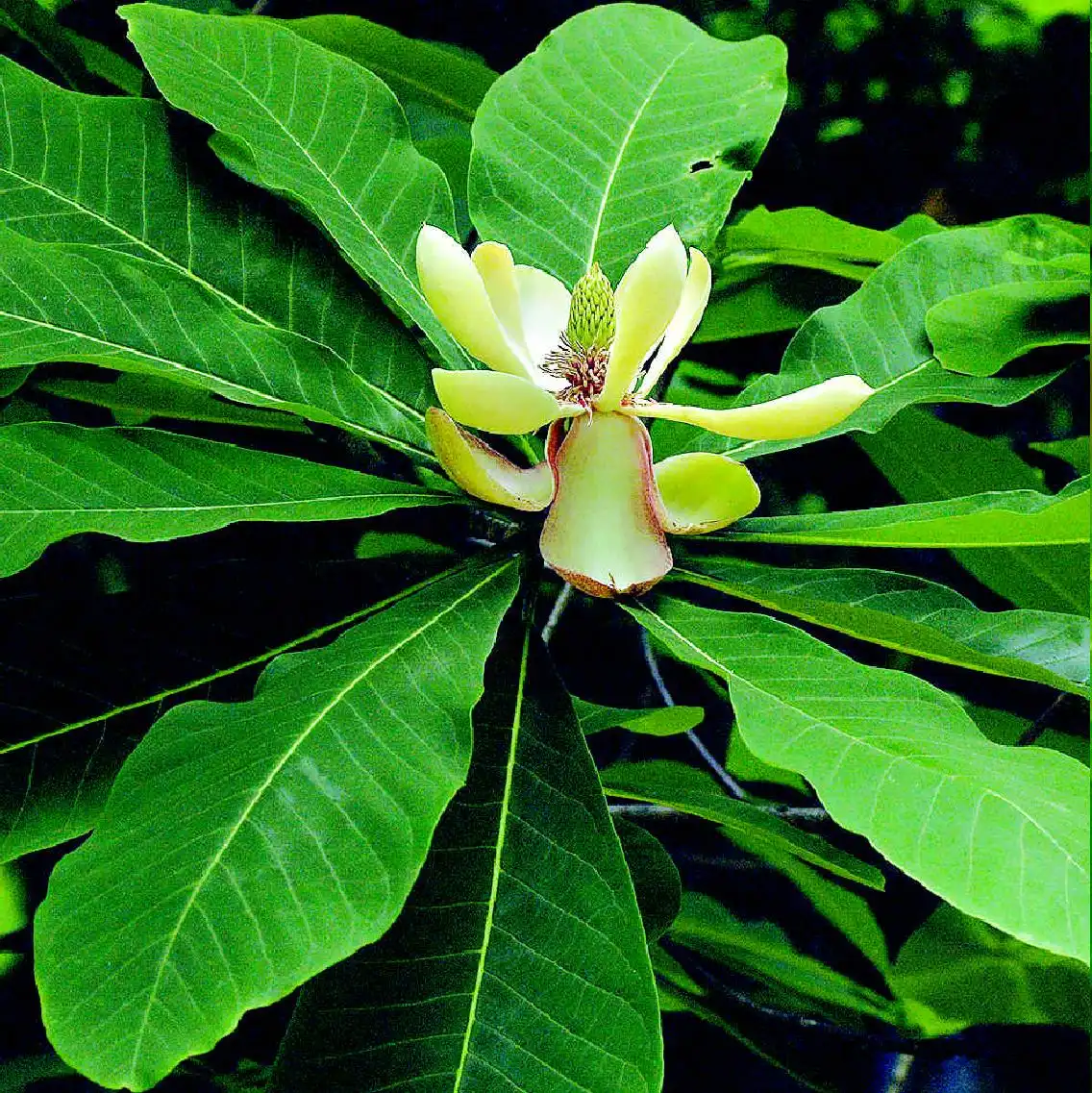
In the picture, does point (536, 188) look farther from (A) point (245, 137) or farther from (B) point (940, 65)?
(B) point (940, 65)

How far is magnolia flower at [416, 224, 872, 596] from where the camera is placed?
0.65m

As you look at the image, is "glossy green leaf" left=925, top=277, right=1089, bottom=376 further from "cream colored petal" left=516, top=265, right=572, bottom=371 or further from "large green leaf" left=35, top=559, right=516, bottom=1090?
"large green leaf" left=35, top=559, right=516, bottom=1090

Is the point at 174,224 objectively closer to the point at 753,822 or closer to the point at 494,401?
the point at 494,401

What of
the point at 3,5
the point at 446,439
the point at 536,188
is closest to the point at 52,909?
the point at 446,439

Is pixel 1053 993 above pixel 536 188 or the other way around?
the other way around

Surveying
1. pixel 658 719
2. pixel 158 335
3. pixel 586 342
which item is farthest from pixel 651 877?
pixel 158 335

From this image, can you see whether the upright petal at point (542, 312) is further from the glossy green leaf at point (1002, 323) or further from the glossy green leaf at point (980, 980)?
the glossy green leaf at point (980, 980)

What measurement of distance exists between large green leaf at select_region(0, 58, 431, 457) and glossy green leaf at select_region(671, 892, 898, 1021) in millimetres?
560

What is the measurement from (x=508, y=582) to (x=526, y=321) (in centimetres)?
18

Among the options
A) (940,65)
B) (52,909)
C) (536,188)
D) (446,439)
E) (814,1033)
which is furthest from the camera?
(940,65)

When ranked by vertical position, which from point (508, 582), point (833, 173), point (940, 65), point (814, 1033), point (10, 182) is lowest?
point (814, 1033)

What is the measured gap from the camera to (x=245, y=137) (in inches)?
31.2

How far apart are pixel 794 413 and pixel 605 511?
0.12 m

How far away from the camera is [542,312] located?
0.78 metres
